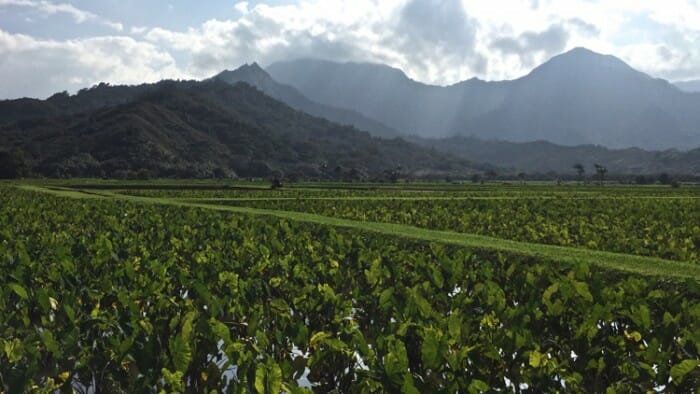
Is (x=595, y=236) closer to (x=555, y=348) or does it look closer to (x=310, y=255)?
(x=310, y=255)

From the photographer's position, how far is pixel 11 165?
9569 cm

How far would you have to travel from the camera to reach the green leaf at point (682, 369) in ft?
15.5

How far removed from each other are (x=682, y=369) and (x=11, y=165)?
109 meters

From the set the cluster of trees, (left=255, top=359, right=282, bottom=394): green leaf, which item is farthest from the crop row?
the cluster of trees

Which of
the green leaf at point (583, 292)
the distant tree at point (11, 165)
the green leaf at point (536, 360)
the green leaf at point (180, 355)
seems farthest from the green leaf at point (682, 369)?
the distant tree at point (11, 165)

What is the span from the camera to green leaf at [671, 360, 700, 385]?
471 cm

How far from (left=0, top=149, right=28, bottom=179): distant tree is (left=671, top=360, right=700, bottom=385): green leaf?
356 ft

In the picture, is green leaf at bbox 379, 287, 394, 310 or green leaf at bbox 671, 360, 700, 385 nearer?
green leaf at bbox 671, 360, 700, 385

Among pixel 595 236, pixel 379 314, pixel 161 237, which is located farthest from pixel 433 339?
pixel 595 236

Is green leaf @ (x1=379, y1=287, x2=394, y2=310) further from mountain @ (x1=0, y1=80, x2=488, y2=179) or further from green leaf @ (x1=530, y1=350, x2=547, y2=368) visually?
mountain @ (x1=0, y1=80, x2=488, y2=179)

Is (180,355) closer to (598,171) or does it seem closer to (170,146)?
(170,146)

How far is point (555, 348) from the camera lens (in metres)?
6.53

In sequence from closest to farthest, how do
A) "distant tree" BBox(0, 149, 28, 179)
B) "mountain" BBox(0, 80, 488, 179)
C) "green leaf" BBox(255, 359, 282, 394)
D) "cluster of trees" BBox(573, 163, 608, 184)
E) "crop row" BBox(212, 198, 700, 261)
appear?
"green leaf" BBox(255, 359, 282, 394)
"crop row" BBox(212, 198, 700, 261)
"distant tree" BBox(0, 149, 28, 179)
"mountain" BBox(0, 80, 488, 179)
"cluster of trees" BBox(573, 163, 608, 184)

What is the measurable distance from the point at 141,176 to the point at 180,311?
108 meters
